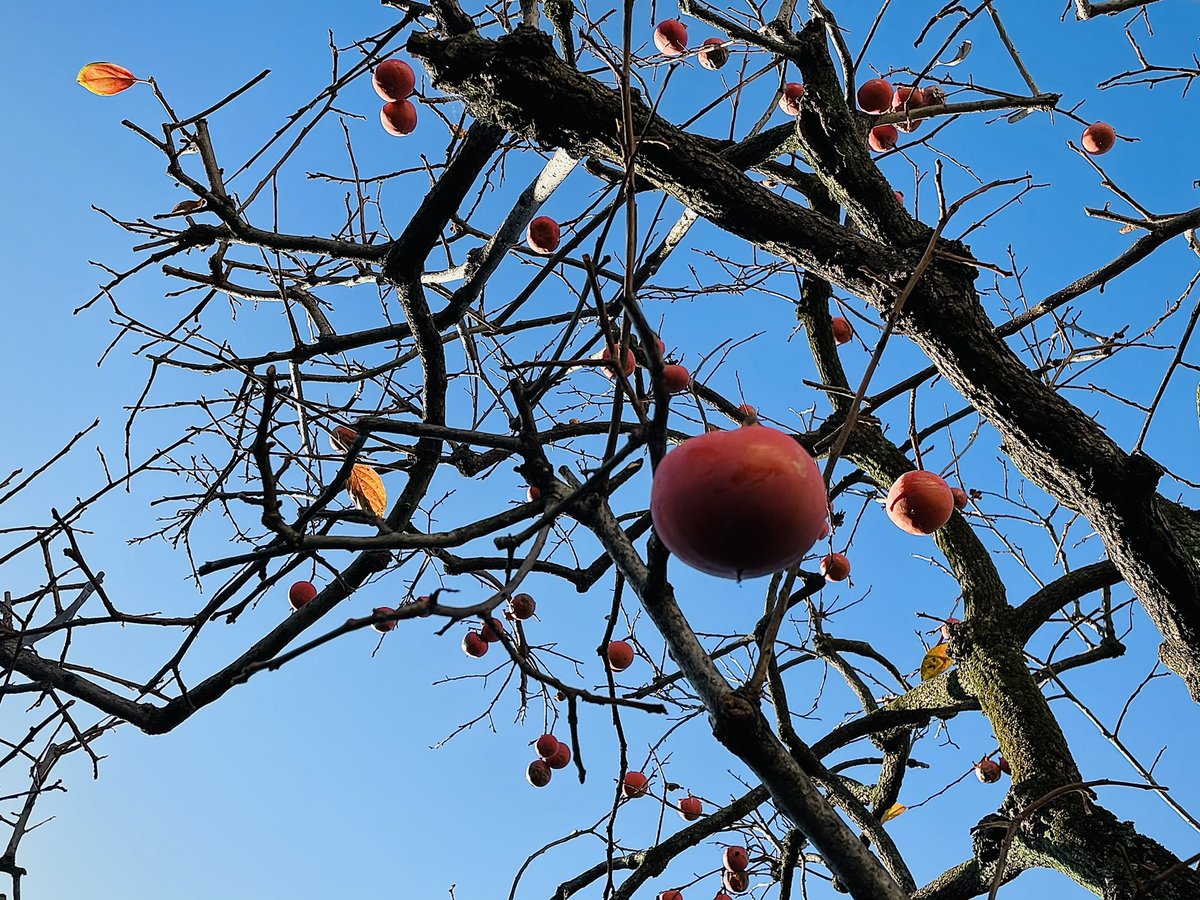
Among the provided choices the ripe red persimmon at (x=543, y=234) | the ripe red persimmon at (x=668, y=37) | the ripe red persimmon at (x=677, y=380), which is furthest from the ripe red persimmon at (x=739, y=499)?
the ripe red persimmon at (x=668, y=37)

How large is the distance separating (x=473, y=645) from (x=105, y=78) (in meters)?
2.40

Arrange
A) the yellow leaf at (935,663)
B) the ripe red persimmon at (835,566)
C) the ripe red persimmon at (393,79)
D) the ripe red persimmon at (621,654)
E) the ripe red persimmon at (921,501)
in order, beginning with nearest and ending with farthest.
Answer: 1. the ripe red persimmon at (921,501)
2. the ripe red persimmon at (393,79)
3. the yellow leaf at (935,663)
4. the ripe red persimmon at (621,654)
5. the ripe red persimmon at (835,566)

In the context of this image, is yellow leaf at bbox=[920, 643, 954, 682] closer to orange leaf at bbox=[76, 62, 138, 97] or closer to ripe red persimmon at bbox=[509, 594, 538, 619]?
ripe red persimmon at bbox=[509, 594, 538, 619]

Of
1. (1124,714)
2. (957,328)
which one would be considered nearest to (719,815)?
(1124,714)

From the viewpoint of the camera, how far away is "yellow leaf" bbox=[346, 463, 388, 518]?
2006 mm

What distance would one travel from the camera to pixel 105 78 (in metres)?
2.52

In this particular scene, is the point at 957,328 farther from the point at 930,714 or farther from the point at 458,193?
the point at 930,714

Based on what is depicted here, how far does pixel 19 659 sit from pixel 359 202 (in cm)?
154

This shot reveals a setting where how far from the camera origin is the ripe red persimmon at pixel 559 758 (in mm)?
3350

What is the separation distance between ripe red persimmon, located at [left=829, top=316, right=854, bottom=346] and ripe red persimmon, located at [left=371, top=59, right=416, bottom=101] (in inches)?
89.4

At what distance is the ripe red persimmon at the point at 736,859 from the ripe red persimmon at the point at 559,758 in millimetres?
893

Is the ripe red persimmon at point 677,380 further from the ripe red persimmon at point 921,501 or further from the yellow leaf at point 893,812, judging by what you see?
the yellow leaf at point 893,812

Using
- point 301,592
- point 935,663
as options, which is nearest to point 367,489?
point 301,592

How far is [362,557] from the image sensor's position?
1992mm
